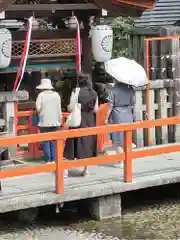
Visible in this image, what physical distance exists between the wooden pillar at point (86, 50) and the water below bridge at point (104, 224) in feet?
9.50

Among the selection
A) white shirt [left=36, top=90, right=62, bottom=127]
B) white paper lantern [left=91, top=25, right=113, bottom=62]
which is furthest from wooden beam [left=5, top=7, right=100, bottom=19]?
white shirt [left=36, top=90, right=62, bottom=127]

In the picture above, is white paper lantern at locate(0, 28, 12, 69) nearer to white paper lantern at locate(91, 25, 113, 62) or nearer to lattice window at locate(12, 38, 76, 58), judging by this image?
lattice window at locate(12, 38, 76, 58)

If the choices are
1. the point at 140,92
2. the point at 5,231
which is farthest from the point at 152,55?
the point at 5,231

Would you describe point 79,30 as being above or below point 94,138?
above

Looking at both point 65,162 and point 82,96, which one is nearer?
point 65,162

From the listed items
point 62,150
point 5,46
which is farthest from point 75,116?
point 5,46

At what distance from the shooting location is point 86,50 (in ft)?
38.5

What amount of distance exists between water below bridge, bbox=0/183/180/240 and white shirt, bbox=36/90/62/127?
1458mm

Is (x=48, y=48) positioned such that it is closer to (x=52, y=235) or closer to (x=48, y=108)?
(x=48, y=108)

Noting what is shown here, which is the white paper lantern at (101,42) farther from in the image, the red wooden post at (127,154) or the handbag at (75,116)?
the red wooden post at (127,154)

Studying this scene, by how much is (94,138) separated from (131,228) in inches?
64.7

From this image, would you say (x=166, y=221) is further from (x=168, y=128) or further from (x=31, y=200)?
(x=168, y=128)

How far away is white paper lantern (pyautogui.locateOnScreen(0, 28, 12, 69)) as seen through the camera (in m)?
10.2

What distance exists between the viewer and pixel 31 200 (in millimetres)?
8195
